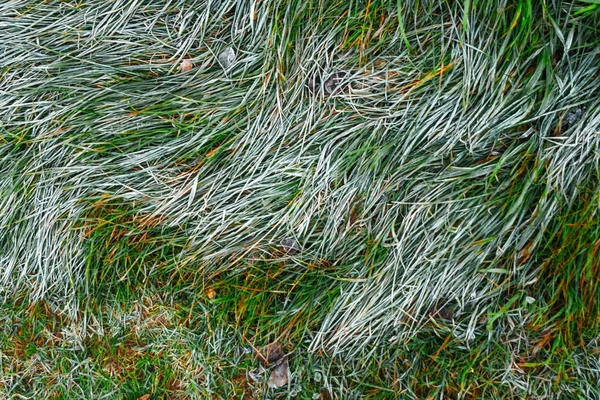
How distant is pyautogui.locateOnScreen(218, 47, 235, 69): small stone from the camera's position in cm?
214

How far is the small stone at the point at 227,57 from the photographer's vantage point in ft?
7.02

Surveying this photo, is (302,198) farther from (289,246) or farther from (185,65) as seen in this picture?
(185,65)

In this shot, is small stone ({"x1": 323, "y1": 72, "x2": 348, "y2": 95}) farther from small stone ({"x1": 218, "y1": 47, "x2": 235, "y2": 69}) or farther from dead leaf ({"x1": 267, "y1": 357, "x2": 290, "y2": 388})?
dead leaf ({"x1": 267, "y1": 357, "x2": 290, "y2": 388})

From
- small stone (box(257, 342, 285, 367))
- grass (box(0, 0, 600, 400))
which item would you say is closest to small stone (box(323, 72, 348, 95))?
grass (box(0, 0, 600, 400))

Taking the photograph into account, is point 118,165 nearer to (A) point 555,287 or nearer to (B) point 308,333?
(B) point 308,333

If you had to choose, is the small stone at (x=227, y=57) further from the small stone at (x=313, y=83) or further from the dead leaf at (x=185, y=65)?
the small stone at (x=313, y=83)

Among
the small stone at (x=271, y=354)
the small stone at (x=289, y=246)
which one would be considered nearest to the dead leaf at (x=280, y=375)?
the small stone at (x=271, y=354)

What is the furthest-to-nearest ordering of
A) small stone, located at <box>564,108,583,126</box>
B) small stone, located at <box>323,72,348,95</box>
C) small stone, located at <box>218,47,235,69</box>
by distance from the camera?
small stone, located at <box>218,47,235,69</box> → small stone, located at <box>323,72,348,95</box> → small stone, located at <box>564,108,583,126</box>

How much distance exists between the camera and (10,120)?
2.21 m

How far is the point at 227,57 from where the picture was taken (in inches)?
84.6

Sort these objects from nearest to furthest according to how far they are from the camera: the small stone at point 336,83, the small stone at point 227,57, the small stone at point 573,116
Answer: the small stone at point 573,116 → the small stone at point 336,83 → the small stone at point 227,57

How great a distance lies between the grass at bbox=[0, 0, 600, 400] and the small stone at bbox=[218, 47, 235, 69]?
0.8 inches

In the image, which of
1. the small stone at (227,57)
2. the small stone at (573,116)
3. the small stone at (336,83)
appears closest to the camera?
the small stone at (573,116)

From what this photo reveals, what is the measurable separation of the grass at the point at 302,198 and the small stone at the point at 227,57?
21 millimetres
